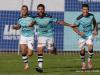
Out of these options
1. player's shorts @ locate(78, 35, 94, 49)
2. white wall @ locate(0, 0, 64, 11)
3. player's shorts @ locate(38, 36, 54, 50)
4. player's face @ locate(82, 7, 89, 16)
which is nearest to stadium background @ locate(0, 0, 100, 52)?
white wall @ locate(0, 0, 64, 11)

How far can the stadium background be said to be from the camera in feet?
81.9

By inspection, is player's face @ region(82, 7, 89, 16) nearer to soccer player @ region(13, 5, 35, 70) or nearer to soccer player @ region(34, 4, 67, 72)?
soccer player @ region(34, 4, 67, 72)

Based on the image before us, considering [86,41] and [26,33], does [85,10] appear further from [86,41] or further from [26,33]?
[26,33]

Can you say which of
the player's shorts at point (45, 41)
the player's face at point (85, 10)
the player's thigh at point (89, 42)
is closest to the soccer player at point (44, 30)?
the player's shorts at point (45, 41)

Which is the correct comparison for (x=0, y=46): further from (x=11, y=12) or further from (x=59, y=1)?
(x=59, y=1)

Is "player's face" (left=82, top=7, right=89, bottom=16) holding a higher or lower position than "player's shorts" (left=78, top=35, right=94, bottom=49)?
higher

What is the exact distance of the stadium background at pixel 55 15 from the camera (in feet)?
81.9

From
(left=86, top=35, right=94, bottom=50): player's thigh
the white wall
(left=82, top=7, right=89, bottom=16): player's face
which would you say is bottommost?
(left=86, top=35, right=94, bottom=50): player's thigh

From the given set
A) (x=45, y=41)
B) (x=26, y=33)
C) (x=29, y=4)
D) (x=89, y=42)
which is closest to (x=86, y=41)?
(x=89, y=42)

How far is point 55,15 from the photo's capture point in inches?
993

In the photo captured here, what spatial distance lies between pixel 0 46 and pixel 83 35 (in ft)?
32.1

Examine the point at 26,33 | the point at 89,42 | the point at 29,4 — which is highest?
the point at 29,4

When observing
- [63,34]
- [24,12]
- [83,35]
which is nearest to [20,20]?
[24,12]

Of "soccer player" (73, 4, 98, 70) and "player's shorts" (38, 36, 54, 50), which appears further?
"soccer player" (73, 4, 98, 70)
